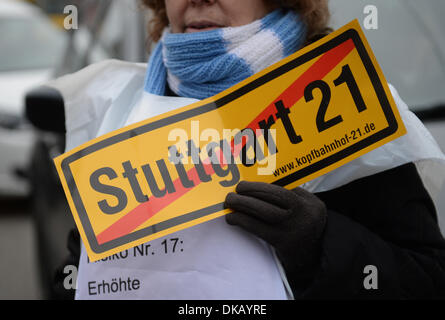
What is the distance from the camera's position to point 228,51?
1.47m

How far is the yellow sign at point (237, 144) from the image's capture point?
129 centimetres

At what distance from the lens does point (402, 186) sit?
1360 millimetres

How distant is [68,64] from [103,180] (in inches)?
101

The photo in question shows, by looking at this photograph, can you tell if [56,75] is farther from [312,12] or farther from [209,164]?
[209,164]

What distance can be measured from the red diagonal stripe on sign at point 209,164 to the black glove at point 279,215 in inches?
3.9

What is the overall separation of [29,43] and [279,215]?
5658 millimetres

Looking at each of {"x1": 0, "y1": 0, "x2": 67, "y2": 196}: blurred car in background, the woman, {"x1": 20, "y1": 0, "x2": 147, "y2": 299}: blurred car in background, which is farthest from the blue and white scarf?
{"x1": 0, "y1": 0, "x2": 67, "y2": 196}: blurred car in background

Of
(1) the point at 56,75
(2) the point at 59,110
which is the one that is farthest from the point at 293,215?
(1) the point at 56,75

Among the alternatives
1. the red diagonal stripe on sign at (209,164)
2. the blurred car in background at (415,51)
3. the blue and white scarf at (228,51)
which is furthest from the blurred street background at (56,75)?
the red diagonal stripe on sign at (209,164)

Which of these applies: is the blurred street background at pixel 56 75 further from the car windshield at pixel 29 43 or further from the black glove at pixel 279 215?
the black glove at pixel 279 215

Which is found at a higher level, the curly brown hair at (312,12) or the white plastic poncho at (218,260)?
the curly brown hair at (312,12)

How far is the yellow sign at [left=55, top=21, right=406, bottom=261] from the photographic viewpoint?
1286mm

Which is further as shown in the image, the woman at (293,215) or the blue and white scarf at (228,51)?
the blue and white scarf at (228,51)

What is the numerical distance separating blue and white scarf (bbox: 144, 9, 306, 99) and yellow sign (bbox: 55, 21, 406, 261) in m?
0.14
